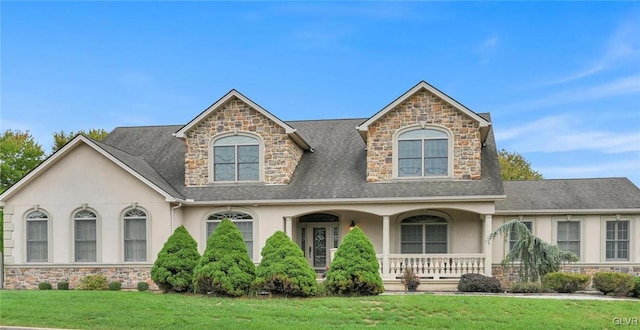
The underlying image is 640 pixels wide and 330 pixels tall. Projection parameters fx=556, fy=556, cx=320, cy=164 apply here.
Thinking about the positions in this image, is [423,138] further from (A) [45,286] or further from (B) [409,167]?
(A) [45,286]

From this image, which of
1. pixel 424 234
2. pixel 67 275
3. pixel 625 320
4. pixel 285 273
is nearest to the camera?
pixel 625 320

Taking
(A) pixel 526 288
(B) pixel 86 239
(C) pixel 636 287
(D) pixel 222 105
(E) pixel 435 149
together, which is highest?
(D) pixel 222 105

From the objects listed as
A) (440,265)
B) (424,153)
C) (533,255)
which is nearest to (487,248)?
(533,255)

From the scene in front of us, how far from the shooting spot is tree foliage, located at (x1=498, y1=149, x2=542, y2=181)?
44000 mm

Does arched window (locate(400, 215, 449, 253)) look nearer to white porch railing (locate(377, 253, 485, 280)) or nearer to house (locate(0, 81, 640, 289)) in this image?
house (locate(0, 81, 640, 289))

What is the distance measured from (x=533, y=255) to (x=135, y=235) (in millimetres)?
13877

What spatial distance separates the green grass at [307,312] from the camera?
12.3m

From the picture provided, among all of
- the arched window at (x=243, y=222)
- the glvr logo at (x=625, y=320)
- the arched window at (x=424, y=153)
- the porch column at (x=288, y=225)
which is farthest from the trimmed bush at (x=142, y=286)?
the glvr logo at (x=625, y=320)

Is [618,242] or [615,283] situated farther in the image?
[618,242]

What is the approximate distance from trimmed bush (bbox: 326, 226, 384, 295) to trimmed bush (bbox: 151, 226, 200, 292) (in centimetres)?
438

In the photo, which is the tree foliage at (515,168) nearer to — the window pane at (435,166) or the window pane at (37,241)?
the window pane at (435,166)

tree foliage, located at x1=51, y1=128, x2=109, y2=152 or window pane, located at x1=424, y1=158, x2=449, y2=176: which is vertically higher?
tree foliage, located at x1=51, y1=128, x2=109, y2=152

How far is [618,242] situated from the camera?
2028cm

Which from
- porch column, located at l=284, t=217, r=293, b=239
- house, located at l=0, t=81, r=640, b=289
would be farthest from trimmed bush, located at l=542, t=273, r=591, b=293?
porch column, located at l=284, t=217, r=293, b=239
